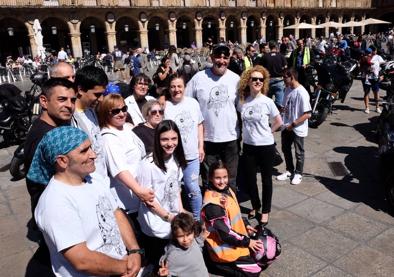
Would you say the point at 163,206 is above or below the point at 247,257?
above

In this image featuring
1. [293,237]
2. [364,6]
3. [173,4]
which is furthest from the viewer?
[364,6]

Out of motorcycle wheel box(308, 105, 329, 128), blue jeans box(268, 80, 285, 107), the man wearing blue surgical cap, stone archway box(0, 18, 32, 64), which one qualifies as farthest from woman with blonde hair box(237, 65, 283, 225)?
stone archway box(0, 18, 32, 64)

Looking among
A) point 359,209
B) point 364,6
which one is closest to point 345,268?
point 359,209

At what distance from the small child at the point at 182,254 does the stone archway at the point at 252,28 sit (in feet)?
116

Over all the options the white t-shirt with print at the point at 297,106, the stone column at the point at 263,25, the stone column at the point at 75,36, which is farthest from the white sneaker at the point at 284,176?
the stone column at the point at 263,25

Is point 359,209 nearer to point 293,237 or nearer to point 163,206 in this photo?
point 293,237

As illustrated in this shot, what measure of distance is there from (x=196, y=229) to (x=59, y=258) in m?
1.06

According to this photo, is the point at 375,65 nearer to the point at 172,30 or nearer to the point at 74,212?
the point at 74,212

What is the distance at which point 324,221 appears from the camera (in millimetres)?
3539

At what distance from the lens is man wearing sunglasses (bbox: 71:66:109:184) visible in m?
2.44

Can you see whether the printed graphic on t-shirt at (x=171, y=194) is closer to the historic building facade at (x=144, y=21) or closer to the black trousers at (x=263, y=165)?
the black trousers at (x=263, y=165)

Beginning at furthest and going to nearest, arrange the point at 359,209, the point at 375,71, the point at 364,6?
the point at 364,6, the point at 375,71, the point at 359,209

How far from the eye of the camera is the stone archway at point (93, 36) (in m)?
27.6

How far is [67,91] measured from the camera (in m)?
2.22
